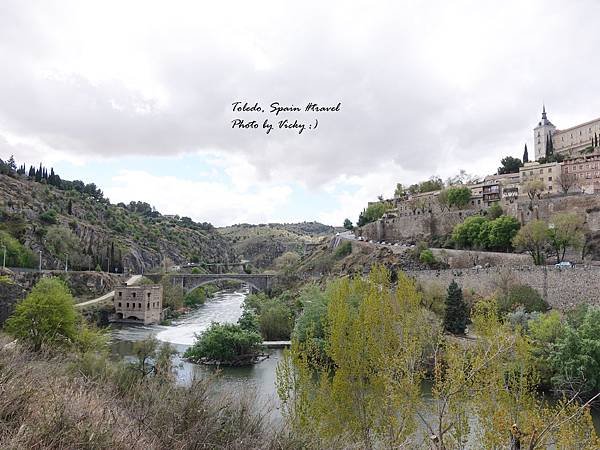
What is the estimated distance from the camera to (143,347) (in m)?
19.4

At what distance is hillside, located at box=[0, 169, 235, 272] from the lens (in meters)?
50.8

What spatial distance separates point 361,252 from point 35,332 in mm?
38250

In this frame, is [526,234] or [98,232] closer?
[526,234]

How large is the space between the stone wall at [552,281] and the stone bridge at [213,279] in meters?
27.4

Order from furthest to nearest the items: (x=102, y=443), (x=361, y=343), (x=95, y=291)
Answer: (x=95, y=291) < (x=361, y=343) < (x=102, y=443)

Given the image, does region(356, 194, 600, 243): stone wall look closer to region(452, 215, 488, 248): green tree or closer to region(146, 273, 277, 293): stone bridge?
region(452, 215, 488, 248): green tree

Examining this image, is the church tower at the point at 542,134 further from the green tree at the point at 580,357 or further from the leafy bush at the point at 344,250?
the green tree at the point at 580,357

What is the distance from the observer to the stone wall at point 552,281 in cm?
2570

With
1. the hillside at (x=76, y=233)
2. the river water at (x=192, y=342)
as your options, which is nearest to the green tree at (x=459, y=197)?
the river water at (x=192, y=342)

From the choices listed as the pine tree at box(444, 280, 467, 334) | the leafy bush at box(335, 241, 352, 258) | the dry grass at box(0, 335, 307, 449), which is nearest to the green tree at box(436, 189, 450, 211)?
the leafy bush at box(335, 241, 352, 258)

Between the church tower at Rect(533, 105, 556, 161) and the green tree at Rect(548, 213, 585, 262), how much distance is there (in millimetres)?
36835

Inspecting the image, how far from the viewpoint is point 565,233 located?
107ft

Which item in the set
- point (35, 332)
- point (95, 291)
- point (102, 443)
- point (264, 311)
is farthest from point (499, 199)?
point (102, 443)

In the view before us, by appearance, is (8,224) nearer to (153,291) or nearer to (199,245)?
(153,291)
